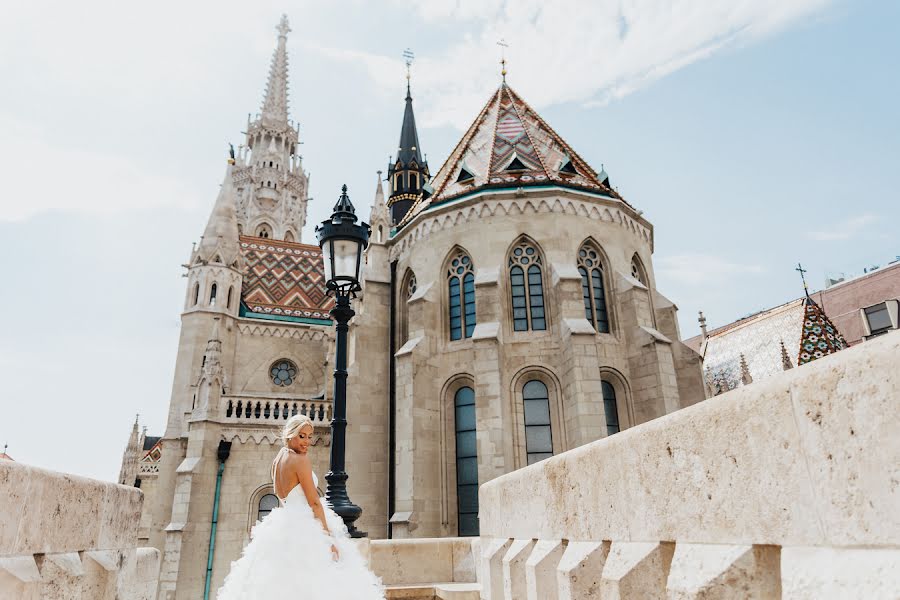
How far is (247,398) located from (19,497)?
16.5 meters

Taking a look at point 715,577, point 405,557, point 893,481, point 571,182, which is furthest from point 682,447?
point 571,182

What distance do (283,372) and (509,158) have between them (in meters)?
13.4

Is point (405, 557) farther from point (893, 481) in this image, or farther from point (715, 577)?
point (893, 481)

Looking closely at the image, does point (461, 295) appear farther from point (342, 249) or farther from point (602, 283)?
point (342, 249)

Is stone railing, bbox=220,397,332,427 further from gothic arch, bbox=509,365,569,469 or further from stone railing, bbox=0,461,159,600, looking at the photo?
stone railing, bbox=0,461,159,600

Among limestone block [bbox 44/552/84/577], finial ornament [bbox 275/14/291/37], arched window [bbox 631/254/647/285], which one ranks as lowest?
limestone block [bbox 44/552/84/577]

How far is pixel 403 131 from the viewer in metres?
33.8

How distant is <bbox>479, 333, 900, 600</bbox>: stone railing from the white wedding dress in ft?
4.89

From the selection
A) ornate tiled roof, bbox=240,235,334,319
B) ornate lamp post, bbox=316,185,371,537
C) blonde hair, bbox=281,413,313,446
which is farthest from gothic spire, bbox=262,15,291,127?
blonde hair, bbox=281,413,313,446

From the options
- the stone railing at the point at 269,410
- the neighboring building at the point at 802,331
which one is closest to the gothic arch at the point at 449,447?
the stone railing at the point at 269,410

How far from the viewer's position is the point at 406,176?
102 ft

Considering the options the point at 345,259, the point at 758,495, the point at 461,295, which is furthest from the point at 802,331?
the point at 758,495

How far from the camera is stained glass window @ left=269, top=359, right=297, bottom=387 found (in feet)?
75.7

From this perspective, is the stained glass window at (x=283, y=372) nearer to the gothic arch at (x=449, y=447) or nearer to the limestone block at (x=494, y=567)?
the gothic arch at (x=449, y=447)
